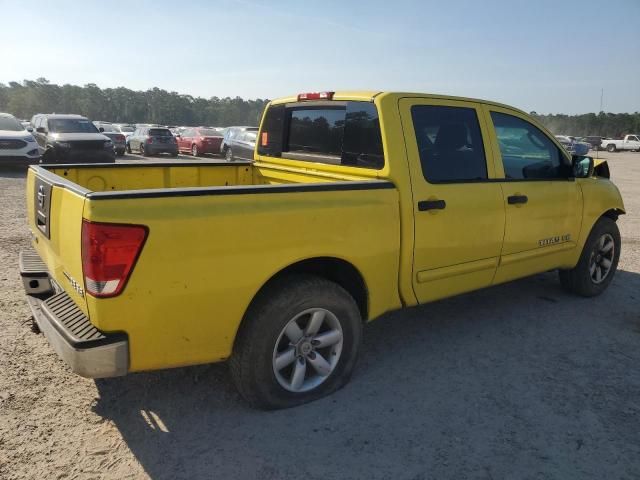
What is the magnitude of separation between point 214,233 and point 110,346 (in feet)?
2.36

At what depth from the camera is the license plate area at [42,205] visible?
2.92 m

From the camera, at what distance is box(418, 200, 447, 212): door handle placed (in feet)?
11.0

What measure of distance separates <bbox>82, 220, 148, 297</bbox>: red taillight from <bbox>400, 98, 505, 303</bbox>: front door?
1.83m

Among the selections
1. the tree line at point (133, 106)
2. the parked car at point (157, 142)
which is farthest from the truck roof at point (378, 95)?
the tree line at point (133, 106)

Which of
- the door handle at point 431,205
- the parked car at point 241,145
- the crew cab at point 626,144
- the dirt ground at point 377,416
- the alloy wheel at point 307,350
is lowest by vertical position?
the dirt ground at point 377,416

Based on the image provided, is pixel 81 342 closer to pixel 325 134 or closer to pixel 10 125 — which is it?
pixel 325 134

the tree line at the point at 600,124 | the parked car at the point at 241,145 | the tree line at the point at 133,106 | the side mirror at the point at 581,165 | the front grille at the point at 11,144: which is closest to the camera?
the side mirror at the point at 581,165

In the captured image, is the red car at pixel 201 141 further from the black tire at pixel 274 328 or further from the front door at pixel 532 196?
the black tire at pixel 274 328

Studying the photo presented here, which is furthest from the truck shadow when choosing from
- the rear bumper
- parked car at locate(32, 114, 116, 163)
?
parked car at locate(32, 114, 116, 163)

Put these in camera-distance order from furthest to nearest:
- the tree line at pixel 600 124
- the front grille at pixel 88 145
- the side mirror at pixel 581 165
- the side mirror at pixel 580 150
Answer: the tree line at pixel 600 124 → the front grille at pixel 88 145 → the side mirror at pixel 580 150 → the side mirror at pixel 581 165

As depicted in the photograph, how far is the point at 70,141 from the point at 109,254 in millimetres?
14940

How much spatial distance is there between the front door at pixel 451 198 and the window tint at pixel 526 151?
0.25 meters

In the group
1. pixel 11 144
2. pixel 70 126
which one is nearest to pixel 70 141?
pixel 70 126

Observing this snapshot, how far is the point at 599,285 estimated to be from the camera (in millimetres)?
5293
